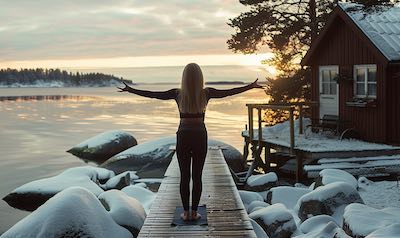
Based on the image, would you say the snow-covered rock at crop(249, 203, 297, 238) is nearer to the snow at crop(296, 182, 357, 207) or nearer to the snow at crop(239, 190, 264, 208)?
the snow at crop(296, 182, 357, 207)

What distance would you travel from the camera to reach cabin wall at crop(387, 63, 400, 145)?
17.2 metres

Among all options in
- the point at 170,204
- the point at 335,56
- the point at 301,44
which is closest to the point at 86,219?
the point at 170,204

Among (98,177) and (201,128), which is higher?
(201,128)

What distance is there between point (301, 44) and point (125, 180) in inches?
554

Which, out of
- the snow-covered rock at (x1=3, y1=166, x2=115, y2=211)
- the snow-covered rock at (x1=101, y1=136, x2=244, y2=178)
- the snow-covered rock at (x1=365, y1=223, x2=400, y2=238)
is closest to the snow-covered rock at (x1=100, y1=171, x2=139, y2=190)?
the snow-covered rock at (x1=3, y1=166, x2=115, y2=211)

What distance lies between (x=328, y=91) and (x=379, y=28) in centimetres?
334

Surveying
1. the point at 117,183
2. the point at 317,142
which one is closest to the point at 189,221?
the point at 117,183

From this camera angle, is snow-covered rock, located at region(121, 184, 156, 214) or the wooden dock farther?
snow-covered rock, located at region(121, 184, 156, 214)

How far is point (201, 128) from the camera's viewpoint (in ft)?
23.4

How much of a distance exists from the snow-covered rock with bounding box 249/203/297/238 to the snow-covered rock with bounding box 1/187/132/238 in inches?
106

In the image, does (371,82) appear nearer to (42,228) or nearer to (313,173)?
(313,173)

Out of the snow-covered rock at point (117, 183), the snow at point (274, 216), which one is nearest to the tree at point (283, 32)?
the snow-covered rock at point (117, 183)

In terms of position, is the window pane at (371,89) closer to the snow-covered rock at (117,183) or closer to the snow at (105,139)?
the snow-covered rock at (117,183)

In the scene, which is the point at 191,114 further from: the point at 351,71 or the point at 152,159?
the point at 152,159
